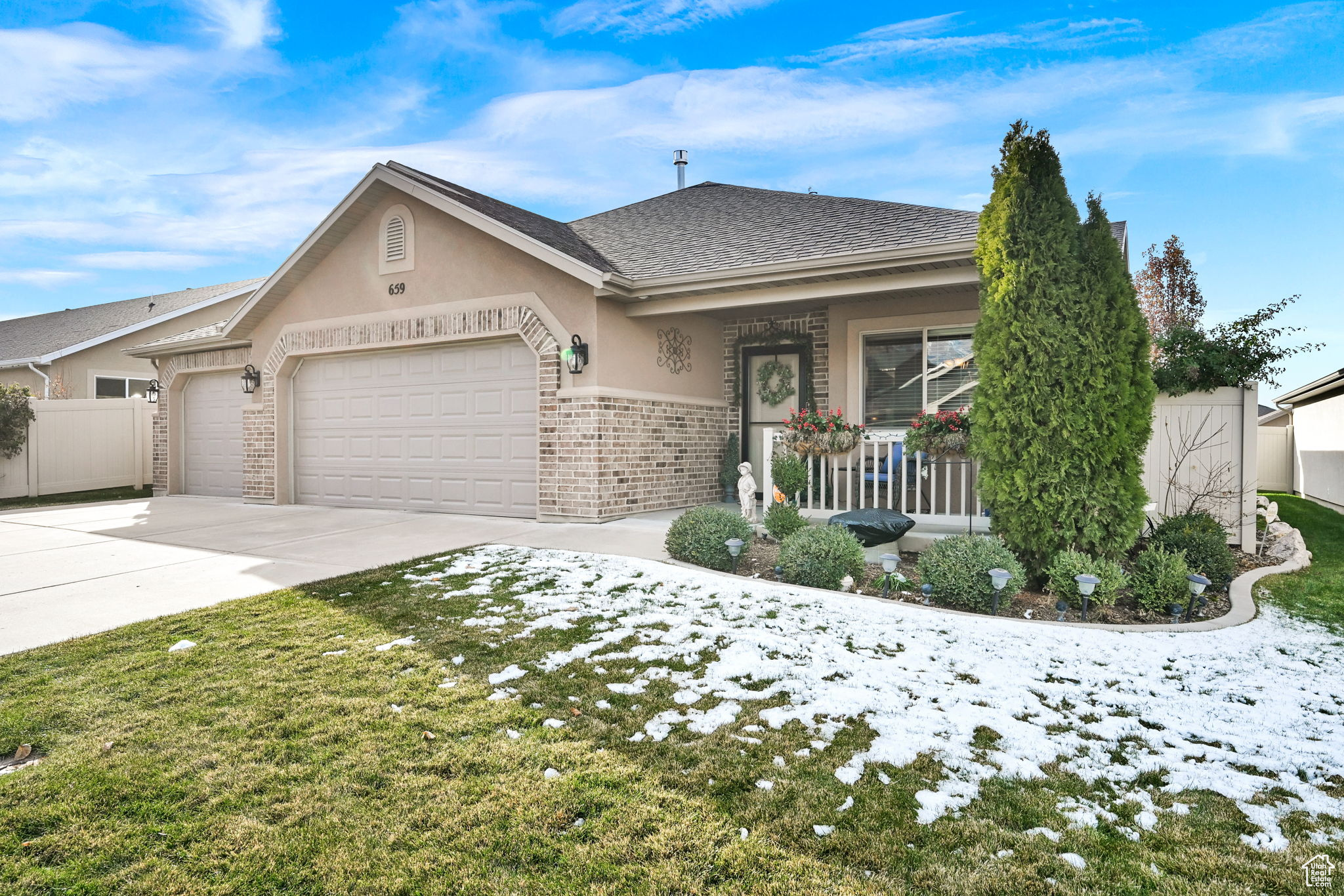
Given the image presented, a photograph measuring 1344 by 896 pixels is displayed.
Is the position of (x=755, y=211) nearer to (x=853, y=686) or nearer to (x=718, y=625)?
(x=718, y=625)

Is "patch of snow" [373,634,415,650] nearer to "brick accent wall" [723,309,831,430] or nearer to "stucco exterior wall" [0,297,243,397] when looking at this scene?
"brick accent wall" [723,309,831,430]

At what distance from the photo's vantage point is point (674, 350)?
9766mm

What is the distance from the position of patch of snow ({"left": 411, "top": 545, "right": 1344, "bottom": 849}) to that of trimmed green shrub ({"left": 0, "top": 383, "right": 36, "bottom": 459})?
13193 millimetres

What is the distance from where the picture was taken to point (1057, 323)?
202 inches

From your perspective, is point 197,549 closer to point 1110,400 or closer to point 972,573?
point 972,573

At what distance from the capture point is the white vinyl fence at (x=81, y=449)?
44.2 ft

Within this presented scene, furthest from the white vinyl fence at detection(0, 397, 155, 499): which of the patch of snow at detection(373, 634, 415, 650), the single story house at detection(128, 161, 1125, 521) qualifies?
the patch of snow at detection(373, 634, 415, 650)

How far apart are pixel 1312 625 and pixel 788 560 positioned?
3501mm

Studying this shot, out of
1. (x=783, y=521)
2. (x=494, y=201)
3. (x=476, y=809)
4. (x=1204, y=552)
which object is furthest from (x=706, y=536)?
(x=494, y=201)

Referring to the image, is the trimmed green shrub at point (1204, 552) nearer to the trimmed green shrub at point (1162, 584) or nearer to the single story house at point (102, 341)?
the trimmed green shrub at point (1162, 584)

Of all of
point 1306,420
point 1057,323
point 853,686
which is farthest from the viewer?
point 1306,420

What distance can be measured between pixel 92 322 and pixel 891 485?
75.9 feet

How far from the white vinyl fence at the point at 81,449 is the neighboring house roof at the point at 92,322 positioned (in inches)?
189

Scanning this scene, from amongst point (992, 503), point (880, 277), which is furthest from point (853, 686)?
point (880, 277)
